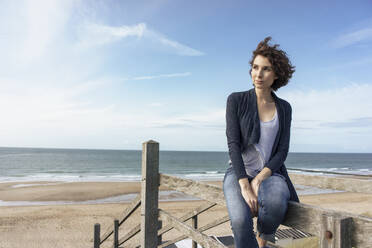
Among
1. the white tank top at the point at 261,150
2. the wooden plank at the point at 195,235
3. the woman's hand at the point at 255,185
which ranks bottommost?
the wooden plank at the point at 195,235

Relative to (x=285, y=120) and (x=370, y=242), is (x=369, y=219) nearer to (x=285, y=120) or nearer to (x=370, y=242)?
(x=370, y=242)

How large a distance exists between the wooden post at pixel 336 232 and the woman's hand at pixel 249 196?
1.46 feet

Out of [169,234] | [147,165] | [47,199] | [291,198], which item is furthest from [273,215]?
[47,199]

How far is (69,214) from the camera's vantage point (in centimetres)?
1377

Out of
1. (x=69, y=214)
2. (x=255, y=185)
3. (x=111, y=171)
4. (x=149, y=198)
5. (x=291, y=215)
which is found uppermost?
(x=255, y=185)

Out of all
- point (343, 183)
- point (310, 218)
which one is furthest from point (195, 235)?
point (343, 183)

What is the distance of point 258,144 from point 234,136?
18 centimetres

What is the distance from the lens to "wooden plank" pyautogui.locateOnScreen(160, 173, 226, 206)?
194 centimetres

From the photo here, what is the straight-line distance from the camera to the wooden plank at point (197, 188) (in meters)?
1.94

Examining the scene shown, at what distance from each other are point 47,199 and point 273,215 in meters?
19.8

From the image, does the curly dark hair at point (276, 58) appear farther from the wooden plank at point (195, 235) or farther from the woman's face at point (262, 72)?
the wooden plank at point (195, 235)

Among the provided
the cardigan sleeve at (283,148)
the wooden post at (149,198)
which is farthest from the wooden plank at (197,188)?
the cardigan sleeve at (283,148)

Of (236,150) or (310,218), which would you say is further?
(236,150)

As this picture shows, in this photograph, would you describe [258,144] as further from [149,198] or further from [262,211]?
[149,198]
